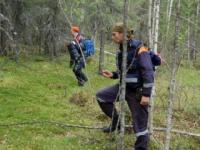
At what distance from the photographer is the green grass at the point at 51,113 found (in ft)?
27.6

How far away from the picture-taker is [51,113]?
34.6 ft

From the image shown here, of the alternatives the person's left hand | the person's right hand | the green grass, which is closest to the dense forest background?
the green grass

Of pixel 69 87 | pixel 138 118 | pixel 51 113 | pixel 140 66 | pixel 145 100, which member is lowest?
pixel 69 87

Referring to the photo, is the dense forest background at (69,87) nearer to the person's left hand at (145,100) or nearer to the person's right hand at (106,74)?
the person's left hand at (145,100)

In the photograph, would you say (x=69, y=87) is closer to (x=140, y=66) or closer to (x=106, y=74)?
(x=106, y=74)

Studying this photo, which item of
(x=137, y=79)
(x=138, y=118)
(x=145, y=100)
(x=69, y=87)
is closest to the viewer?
(x=145, y=100)

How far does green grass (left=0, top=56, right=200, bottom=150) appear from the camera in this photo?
8398mm

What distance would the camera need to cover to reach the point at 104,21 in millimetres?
18422

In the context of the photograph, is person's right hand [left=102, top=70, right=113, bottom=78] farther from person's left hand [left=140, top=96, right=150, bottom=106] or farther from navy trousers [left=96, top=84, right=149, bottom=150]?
person's left hand [left=140, top=96, right=150, bottom=106]

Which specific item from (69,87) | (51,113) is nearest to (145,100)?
(51,113)

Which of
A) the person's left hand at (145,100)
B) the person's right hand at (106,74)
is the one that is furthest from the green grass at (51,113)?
the person's left hand at (145,100)

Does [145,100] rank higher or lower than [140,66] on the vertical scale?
lower

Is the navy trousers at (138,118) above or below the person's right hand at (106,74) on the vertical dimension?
below

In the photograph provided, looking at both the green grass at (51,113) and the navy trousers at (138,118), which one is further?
the green grass at (51,113)
